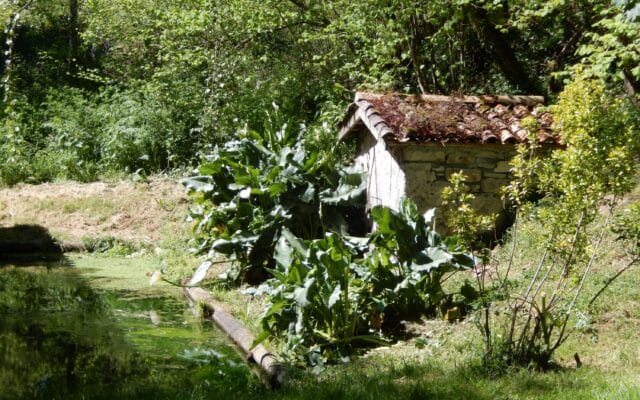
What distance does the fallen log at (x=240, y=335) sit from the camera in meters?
6.58

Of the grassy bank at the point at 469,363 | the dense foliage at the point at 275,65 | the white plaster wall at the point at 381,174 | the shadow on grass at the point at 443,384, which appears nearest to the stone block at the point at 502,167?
the grassy bank at the point at 469,363

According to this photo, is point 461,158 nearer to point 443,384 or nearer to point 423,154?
point 423,154

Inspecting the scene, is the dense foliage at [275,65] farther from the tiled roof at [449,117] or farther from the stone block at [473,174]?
the stone block at [473,174]

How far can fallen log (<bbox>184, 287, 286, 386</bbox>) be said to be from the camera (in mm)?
6582

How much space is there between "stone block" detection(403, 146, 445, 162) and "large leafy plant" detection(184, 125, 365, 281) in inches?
30.0

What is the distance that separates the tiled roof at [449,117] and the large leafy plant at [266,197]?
2.91ft

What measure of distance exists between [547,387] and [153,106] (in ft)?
48.1

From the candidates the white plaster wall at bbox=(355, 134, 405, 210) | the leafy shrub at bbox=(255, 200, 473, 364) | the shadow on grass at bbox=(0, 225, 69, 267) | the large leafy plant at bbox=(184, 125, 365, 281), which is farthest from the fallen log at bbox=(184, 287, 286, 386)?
the shadow on grass at bbox=(0, 225, 69, 267)

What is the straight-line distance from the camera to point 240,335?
7992 millimetres

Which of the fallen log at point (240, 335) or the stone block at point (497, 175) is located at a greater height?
the stone block at point (497, 175)

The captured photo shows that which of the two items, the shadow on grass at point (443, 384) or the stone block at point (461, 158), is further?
the stone block at point (461, 158)

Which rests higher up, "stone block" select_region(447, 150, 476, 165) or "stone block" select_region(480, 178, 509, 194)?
"stone block" select_region(447, 150, 476, 165)

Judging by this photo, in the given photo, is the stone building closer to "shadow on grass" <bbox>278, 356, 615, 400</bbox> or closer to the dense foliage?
the dense foliage

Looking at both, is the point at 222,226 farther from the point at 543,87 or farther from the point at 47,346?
the point at 543,87
